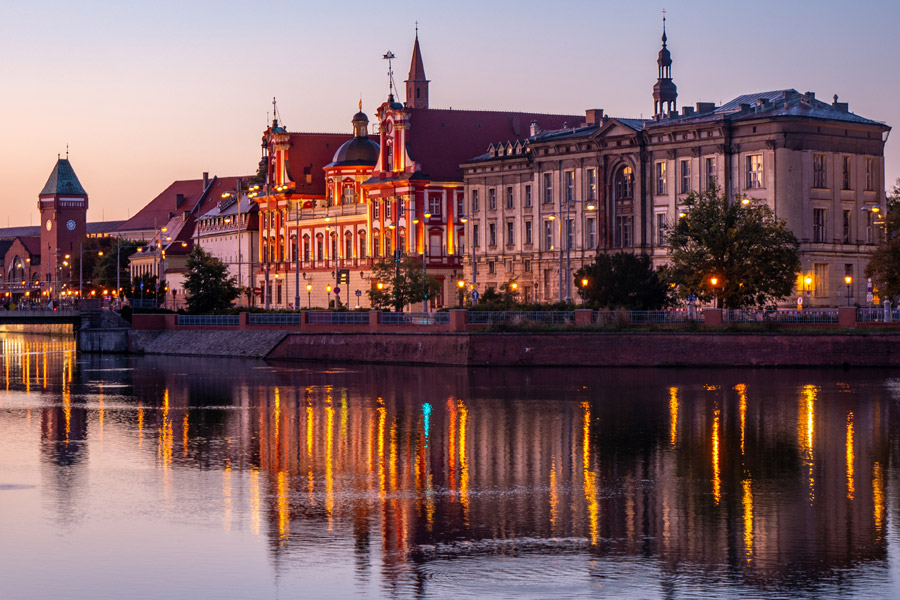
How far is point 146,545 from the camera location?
2738 centimetres

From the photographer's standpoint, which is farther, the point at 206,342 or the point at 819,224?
the point at 206,342

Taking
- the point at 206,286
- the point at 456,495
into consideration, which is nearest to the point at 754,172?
the point at 206,286

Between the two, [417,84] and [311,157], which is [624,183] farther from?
[417,84]

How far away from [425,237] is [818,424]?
88410 millimetres

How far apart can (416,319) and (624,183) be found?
1087 inches

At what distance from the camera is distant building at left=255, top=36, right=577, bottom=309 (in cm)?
13512

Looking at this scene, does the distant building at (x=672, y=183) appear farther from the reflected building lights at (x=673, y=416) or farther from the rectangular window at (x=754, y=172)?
the reflected building lights at (x=673, y=416)

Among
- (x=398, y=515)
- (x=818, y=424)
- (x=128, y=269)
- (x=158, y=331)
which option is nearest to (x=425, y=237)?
(x=158, y=331)

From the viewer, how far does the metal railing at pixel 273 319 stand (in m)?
97.9

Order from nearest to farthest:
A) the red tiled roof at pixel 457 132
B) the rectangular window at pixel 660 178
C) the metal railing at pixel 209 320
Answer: the metal railing at pixel 209 320 < the rectangular window at pixel 660 178 < the red tiled roof at pixel 457 132

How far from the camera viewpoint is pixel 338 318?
307 ft

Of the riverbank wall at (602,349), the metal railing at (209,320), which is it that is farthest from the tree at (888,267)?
the metal railing at (209,320)

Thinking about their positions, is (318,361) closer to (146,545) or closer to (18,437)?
(18,437)

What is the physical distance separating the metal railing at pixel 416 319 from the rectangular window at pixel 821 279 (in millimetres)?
27291
